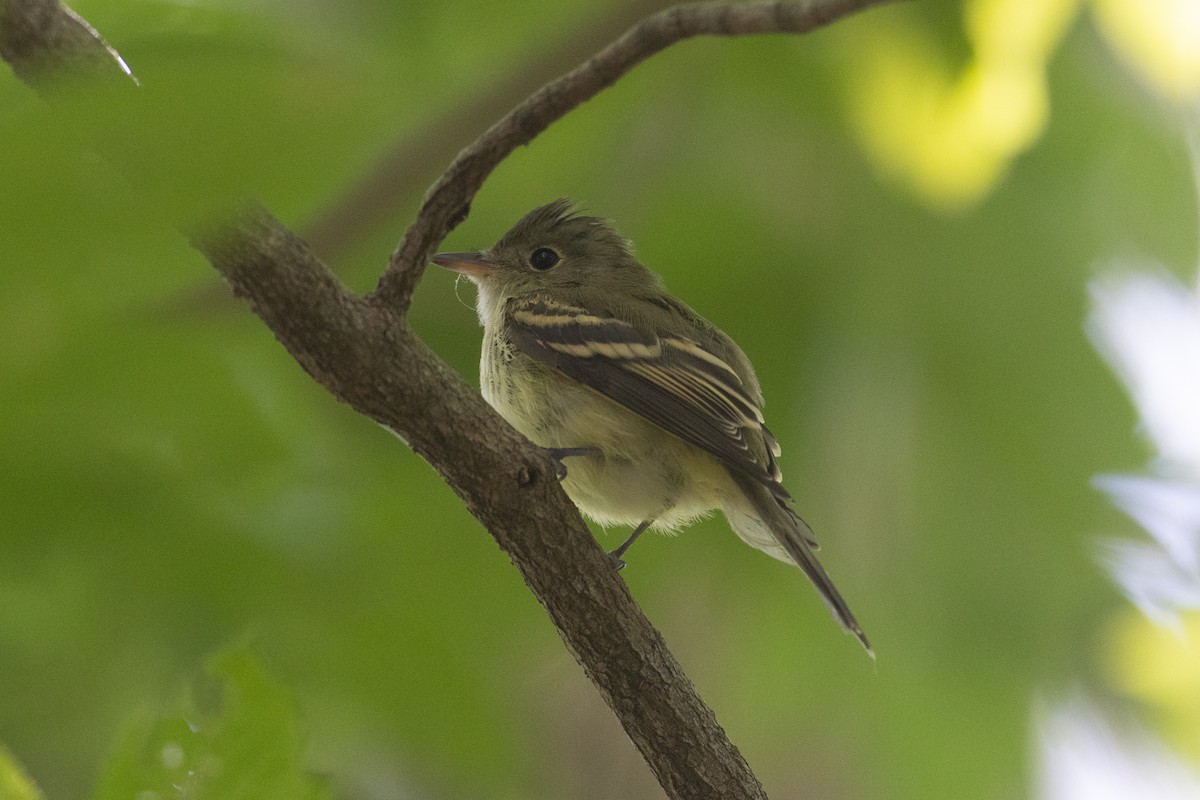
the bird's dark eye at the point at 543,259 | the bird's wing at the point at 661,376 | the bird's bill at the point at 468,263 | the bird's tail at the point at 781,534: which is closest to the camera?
the bird's tail at the point at 781,534

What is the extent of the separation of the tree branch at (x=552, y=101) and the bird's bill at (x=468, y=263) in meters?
1.54

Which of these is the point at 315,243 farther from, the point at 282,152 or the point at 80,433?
the point at 282,152

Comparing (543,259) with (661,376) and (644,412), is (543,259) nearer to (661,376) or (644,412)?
(661,376)

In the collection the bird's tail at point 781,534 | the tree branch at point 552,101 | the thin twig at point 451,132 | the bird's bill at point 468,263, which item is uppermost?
the thin twig at point 451,132

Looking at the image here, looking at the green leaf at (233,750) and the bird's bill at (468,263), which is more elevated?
the bird's bill at (468,263)

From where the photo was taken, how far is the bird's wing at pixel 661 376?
325cm

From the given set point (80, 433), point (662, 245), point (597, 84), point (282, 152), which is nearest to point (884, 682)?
point (662, 245)

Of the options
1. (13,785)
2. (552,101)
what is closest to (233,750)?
(13,785)

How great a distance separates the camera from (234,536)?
233 centimetres

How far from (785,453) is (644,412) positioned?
0.55 meters

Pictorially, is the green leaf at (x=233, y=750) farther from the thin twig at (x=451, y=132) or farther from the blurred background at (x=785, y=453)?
the thin twig at (x=451, y=132)

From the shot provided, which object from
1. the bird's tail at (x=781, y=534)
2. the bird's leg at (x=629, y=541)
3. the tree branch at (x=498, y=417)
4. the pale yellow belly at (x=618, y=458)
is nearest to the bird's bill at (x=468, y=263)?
the pale yellow belly at (x=618, y=458)

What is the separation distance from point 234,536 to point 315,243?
1615 mm

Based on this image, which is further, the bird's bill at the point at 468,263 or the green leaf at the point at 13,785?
the bird's bill at the point at 468,263
